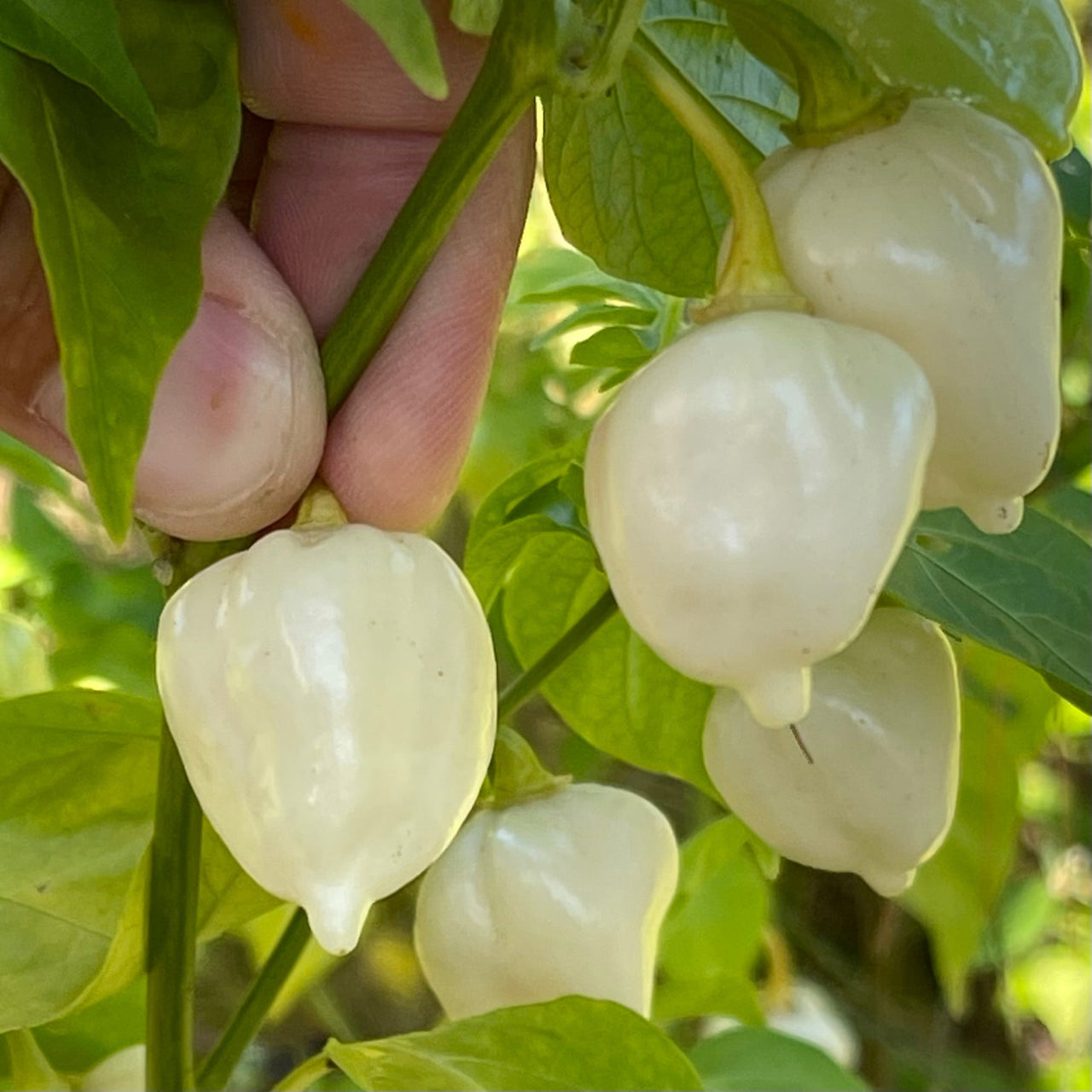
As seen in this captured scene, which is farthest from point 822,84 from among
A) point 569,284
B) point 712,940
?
point 712,940

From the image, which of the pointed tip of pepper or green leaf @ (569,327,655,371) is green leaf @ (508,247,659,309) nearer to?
green leaf @ (569,327,655,371)

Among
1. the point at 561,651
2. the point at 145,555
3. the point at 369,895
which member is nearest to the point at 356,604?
the point at 369,895

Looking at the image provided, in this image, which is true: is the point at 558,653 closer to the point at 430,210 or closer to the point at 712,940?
the point at 430,210

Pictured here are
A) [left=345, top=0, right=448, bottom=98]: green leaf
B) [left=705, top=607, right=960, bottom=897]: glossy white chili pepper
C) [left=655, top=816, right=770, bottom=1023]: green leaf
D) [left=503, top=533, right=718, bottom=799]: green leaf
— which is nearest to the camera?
[left=345, top=0, right=448, bottom=98]: green leaf

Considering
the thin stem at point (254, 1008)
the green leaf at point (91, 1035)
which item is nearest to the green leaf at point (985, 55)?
the thin stem at point (254, 1008)

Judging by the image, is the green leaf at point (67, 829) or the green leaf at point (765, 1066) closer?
the green leaf at point (67, 829)

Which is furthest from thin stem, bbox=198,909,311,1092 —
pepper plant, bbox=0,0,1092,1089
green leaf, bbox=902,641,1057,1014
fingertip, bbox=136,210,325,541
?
green leaf, bbox=902,641,1057,1014

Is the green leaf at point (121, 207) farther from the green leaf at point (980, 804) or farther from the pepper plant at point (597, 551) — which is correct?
the green leaf at point (980, 804)
